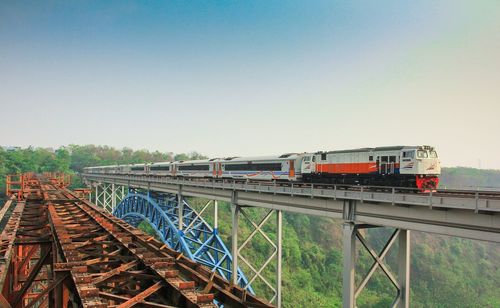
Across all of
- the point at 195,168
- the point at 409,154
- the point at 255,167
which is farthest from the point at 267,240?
the point at 195,168

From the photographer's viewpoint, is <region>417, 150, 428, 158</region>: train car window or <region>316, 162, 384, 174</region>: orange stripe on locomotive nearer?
<region>417, 150, 428, 158</region>: train car window

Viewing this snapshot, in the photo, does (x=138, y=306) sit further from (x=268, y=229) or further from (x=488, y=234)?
(x=268, y=229)

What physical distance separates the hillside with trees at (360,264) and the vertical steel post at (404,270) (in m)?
52.6

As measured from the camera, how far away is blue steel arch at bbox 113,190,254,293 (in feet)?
93.3

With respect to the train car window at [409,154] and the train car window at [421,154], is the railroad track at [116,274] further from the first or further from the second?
the train car window at [421,154]

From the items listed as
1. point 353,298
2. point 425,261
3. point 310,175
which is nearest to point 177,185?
point 310,175

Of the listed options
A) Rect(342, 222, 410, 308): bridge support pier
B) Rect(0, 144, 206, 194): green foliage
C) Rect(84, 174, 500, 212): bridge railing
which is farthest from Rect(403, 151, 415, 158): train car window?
Rect(0, 144, 206, 194): green foliage

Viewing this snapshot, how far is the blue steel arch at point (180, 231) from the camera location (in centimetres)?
2844

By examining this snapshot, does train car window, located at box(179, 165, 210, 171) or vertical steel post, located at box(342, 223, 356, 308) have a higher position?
train car window, located at box(179, 165, 210, 171)

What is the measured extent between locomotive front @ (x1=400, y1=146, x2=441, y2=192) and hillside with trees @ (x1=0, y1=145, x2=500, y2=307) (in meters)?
49.7

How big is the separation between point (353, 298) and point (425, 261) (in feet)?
308

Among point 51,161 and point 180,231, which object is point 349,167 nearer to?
point 180,231

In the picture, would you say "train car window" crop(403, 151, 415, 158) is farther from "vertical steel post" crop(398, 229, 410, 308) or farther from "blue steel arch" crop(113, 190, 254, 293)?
"blue steel arch" crop(113, 190, 254, 293)

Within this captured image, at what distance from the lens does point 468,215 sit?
10.9 m
